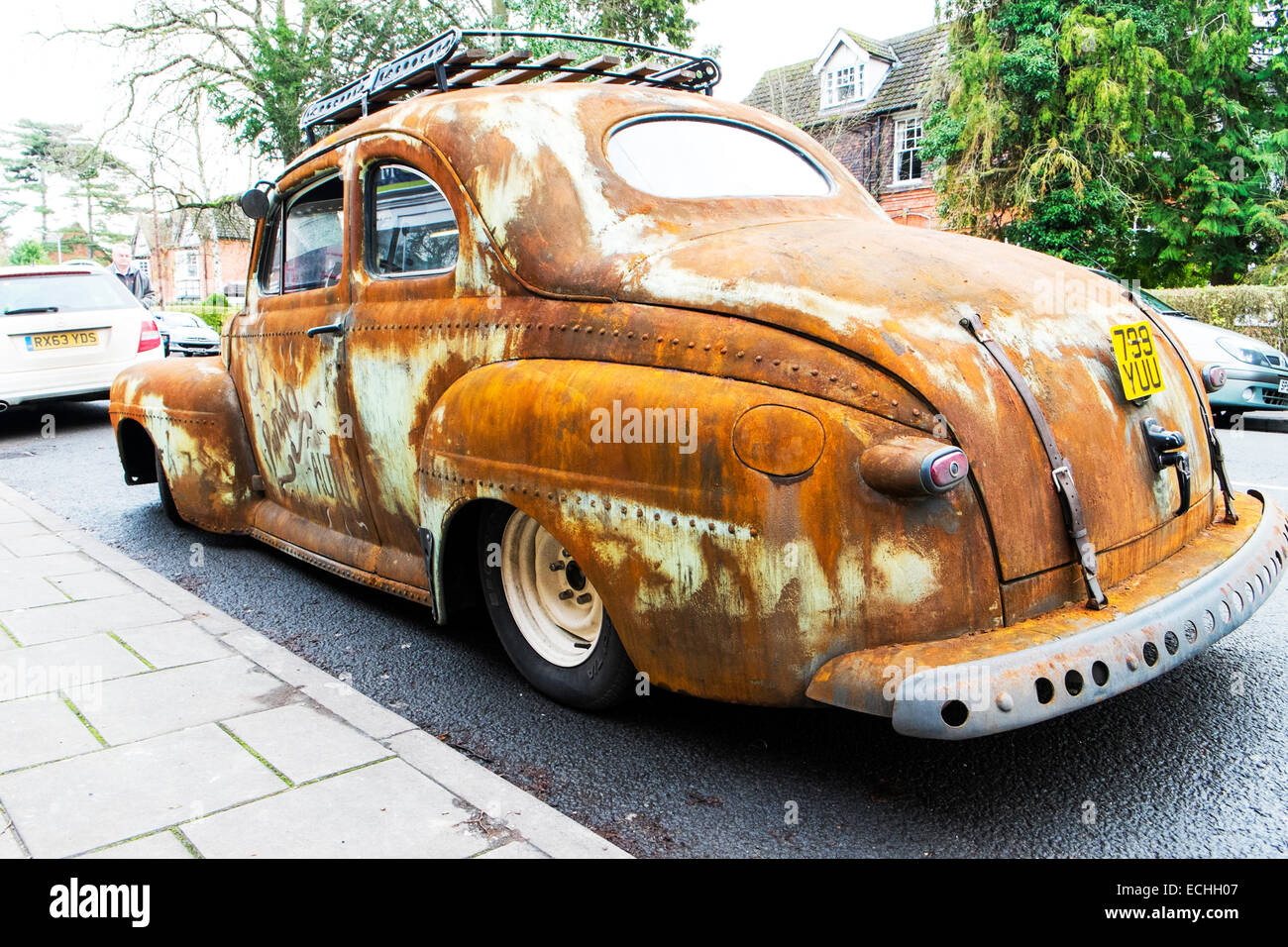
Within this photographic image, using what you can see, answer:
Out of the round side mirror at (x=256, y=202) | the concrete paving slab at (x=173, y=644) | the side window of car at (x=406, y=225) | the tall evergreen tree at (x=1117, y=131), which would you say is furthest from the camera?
the tall evergreen tree at (x=1117, y=131)

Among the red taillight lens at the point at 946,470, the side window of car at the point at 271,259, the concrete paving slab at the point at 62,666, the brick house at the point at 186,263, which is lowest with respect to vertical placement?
the concrete paving slab at the point at 62,666

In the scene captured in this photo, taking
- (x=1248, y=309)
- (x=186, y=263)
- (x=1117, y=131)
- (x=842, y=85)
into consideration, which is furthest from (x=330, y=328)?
(x=186, y=263)

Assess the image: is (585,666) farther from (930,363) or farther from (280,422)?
(280,422)

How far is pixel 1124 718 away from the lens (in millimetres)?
2977

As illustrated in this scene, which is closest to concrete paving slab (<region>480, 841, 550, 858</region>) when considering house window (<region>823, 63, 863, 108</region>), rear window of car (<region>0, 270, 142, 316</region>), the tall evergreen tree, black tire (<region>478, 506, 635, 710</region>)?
black tire (<region>478, 506, 635, 710</region>)

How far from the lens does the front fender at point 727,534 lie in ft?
7.45

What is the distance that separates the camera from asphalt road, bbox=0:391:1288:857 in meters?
2.41

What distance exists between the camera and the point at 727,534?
2.37 meters

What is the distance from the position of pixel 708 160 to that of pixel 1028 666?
2.16 metres

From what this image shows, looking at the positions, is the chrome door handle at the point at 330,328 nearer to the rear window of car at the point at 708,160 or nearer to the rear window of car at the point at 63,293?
the rear window of car at the point at 708,160

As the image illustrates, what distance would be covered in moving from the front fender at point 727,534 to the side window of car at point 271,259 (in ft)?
7.80

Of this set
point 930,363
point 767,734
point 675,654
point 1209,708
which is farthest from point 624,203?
point 1209,708

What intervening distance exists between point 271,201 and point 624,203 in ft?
7.87

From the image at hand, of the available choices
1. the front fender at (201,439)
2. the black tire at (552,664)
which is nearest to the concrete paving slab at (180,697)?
the black tire at (552,664)
